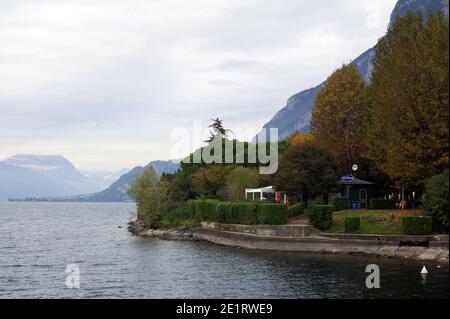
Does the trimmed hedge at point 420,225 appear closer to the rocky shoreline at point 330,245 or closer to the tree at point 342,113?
the rocky shoreline at point 330,245

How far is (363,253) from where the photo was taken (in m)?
57.2

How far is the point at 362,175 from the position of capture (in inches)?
3418

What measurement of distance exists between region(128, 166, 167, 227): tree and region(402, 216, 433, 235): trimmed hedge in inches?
2272

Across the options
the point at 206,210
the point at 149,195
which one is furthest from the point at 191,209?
the point at 149,195

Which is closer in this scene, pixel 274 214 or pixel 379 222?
pixel 379 222

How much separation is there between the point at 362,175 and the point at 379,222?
1000 inches

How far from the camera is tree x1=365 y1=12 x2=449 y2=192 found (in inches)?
2341

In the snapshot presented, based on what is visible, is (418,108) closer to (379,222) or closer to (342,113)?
(379,222)

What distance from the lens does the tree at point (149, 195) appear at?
341 ft
